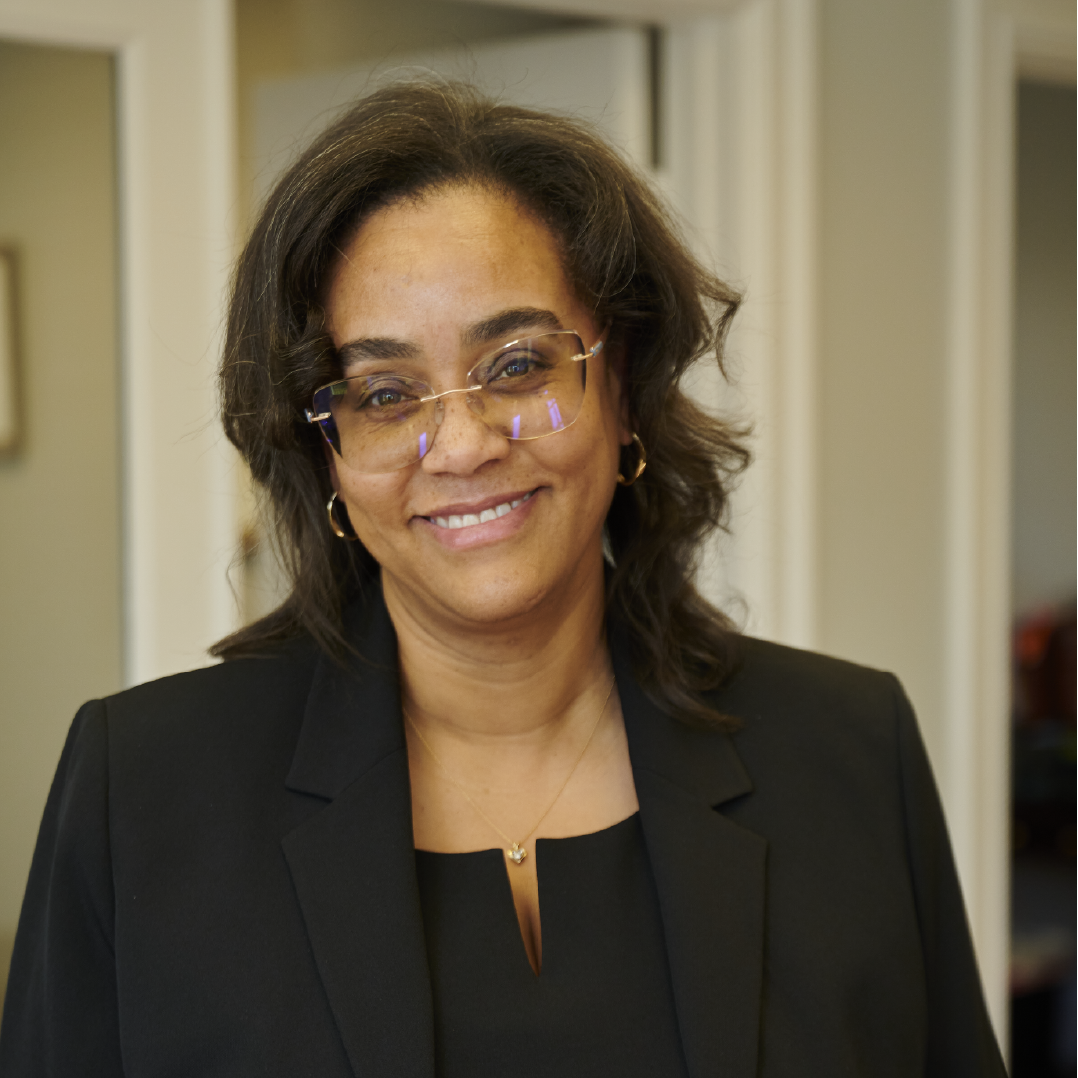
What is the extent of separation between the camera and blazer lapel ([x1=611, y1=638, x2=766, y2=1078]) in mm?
1134

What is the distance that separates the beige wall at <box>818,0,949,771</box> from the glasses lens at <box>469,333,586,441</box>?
1354mm

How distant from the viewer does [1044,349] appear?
279 cm

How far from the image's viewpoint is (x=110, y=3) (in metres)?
1.91

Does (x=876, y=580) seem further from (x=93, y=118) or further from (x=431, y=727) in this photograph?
(x=93, y=118)

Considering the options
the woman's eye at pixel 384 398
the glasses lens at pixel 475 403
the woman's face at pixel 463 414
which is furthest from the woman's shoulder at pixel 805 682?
the woman's eye at pixel 384 398

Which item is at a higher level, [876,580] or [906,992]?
[876,580]

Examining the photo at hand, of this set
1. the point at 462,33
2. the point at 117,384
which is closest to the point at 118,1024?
the point at 117,384

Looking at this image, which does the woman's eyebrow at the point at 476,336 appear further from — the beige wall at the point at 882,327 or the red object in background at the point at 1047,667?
the red object in background at the point at 1047,667

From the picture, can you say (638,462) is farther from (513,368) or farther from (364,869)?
(364,869)

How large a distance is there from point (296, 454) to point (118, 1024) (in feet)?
2.06

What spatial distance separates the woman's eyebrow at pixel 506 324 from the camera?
115 centimetres

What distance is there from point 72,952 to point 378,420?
61cm

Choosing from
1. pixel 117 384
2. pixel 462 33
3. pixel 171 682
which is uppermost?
pixel 462 33

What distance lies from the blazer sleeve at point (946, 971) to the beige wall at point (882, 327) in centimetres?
112
